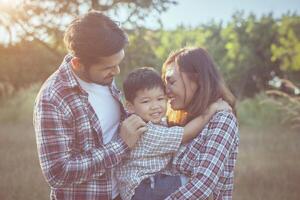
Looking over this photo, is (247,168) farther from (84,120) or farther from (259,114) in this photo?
(259,114)

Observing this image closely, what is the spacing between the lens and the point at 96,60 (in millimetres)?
2643

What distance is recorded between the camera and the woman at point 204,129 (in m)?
2.65

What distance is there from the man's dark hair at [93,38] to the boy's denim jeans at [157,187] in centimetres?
62

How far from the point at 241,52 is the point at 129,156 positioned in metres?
22.4

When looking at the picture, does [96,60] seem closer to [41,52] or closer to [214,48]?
[41,52]

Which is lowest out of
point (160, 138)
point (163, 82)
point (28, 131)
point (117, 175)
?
point (28, 131)

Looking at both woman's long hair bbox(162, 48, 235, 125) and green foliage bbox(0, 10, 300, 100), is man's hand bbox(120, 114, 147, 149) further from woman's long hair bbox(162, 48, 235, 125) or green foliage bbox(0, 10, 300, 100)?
green foliage bbox(0, 10, 300, 100)

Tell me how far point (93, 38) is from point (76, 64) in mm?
168

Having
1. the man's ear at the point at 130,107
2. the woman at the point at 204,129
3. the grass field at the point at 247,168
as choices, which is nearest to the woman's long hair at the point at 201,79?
the woman at the point at 204,129

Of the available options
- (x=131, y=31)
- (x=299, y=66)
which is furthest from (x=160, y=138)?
(x=299, y=66)

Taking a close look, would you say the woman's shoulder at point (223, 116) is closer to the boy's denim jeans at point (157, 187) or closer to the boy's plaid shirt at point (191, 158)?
the boy's plaid shirt at point (191, 158)

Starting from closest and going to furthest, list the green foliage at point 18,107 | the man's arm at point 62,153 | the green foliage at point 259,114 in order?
the man's arm at point 62,153 → the green foliage at point 18,107 → the green foliage at point 259,114

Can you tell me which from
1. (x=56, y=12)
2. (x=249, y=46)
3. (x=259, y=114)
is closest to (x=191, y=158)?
(x=56, y=12)

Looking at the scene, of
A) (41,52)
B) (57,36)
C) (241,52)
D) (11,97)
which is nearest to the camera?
(57,36)
